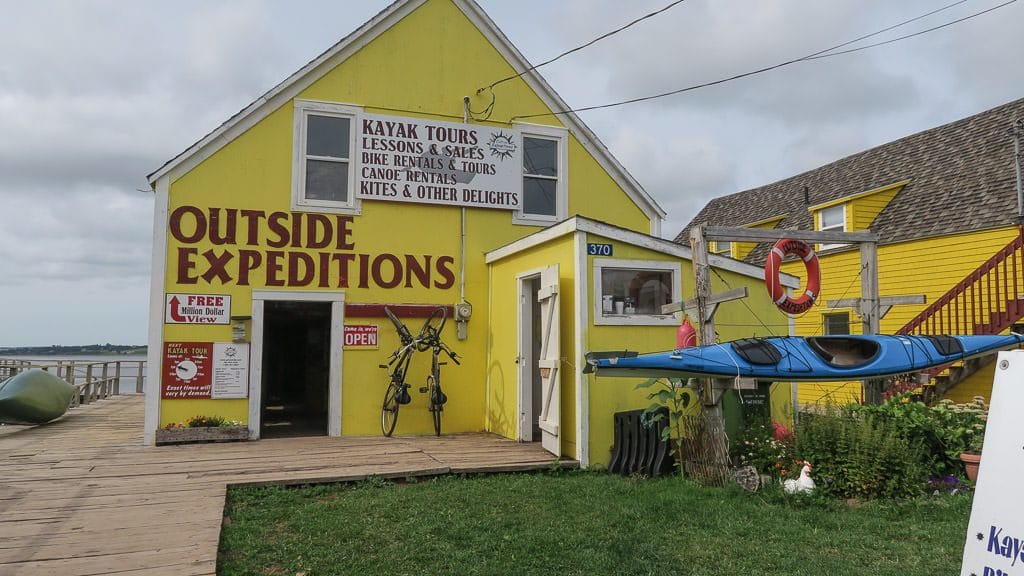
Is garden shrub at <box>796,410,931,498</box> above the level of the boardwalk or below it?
above

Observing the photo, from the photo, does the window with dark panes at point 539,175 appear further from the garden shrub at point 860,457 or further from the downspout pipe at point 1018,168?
the downspout pipe at point 1018,168

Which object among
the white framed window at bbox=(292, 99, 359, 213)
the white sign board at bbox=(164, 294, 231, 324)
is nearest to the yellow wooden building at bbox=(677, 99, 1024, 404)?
the white framed window at bbox=(292, 99, 359, 213)

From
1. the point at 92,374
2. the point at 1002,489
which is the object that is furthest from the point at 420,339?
the point at 92,374

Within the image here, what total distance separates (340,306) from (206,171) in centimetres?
270

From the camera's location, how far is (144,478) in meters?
7.21

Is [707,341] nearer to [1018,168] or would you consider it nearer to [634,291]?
[634,291]

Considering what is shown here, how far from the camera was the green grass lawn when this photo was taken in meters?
4.78

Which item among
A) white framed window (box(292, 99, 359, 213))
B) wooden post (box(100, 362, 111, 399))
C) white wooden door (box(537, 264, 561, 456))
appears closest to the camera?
white wooden door (box(537, 264, 561, 456))

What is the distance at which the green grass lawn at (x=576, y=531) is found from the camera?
4777 millimetres

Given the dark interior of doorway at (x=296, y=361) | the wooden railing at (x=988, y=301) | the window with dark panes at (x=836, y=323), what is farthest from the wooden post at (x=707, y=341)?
the window with dark panes at (x=836, y=323)

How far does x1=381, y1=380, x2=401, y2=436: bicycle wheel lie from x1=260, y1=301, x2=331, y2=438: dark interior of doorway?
5036 millimetres

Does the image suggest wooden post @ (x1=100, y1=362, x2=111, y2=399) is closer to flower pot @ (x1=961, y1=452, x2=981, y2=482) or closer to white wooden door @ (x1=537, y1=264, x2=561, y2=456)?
white wooden door @ (x1=537, y1=264, x2=561, y2=456)

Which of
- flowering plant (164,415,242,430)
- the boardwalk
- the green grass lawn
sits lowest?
the green grass lawn

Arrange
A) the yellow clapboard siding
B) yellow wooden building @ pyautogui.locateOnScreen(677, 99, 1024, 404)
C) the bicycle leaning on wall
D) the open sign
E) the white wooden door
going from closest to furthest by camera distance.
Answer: the white wooden door, the bicycle leaning on wall, the open sign, yellow wooden building @ pyautogui.locateOnScreen(677, 99, 1024, 404), the yellow clapboard siding
